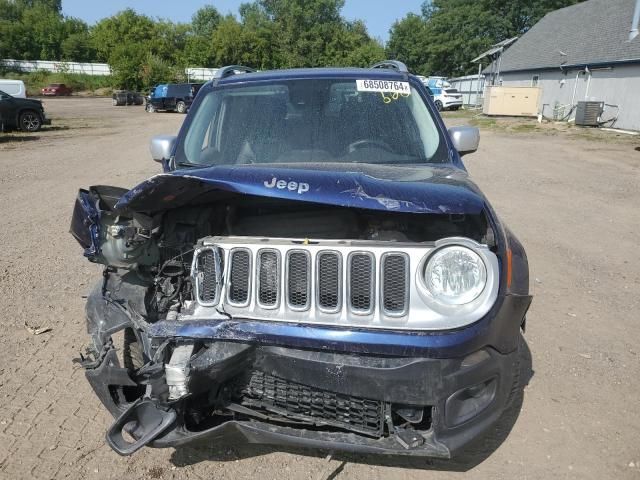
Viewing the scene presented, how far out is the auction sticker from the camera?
3766mm

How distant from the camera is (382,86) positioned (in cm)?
380

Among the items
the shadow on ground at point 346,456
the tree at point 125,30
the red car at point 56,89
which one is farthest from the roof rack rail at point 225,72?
the tree at point 125,30

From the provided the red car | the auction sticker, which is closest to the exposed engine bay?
the auction sticker

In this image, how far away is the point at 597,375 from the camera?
3.60 meters

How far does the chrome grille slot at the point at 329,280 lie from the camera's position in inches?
89.0

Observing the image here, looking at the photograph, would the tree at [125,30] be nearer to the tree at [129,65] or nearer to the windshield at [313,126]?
the tree at [129,65]

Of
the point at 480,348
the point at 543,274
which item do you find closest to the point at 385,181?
the point at 480,348

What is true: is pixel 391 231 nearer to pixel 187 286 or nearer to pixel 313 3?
pixel 187 286

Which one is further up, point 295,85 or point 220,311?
point 295,85

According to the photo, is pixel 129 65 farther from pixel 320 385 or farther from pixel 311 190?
pixel 320 385

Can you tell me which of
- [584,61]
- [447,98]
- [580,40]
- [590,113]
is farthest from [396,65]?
[447,98]

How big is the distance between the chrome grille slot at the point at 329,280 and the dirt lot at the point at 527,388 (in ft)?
3.16

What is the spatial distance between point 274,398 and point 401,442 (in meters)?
0.57

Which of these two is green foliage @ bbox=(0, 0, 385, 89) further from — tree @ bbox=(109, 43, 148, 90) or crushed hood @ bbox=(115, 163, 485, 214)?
crushed hood @ bbox=(115, 163, 485, 214)
